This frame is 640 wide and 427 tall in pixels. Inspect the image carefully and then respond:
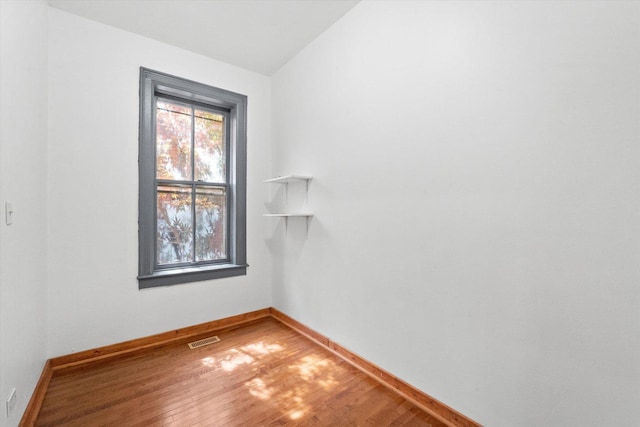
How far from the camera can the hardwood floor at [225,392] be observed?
1.67 metres

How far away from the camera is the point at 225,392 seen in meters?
1.91

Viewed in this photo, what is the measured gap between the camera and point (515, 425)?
1.38m

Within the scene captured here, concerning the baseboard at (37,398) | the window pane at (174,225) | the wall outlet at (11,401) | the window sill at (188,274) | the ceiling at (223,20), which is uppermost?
the ceiling at (223,20)

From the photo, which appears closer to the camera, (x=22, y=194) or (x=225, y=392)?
(x=22, y=194)

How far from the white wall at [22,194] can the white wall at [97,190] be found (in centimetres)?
12

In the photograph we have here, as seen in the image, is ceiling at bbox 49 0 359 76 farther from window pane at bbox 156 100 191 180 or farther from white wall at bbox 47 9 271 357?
window pane at bbox 156 100 191 180

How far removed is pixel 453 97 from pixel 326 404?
2.06m

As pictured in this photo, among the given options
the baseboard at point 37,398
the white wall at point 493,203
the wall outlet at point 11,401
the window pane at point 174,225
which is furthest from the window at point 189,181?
the white wall at point 493,203

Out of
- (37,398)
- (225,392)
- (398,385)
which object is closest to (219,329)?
(225,392)

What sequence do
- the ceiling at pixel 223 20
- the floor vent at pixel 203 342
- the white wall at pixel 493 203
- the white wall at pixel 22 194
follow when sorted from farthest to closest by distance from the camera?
the floor vent at pixel 203 342, the ceiling at pixel 223 20, the white wall at pixel 22 194, the white wall at pixel 493 203

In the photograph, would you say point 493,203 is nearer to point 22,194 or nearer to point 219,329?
point 22,194

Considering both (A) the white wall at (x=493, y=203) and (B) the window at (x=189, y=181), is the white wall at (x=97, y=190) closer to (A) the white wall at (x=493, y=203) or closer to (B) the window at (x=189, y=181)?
(B) the window at (x=189, y=181)

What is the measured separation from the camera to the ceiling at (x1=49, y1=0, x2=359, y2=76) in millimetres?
2219

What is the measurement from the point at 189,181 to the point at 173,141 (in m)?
0.44
